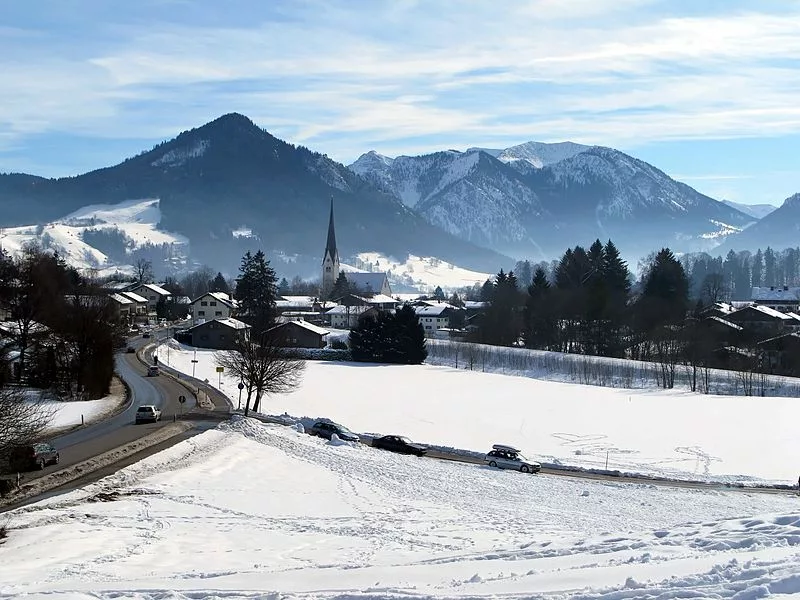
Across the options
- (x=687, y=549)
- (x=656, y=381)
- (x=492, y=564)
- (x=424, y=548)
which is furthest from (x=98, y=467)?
(x=656, y=381)

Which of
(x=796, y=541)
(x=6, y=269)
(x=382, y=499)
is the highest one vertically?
(x=6, y=269)

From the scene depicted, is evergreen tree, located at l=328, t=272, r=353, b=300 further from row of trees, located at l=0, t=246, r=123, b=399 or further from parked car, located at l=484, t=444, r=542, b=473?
parked car, located at l=484, t=444, r=542, b=473

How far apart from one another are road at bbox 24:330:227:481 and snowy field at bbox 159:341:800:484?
11.9ft

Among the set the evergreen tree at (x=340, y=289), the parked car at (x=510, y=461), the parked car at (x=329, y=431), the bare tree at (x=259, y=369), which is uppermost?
the evergreen tree at (x=340, y=289)

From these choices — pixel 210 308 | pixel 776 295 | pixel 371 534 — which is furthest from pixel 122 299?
pixel 776 295

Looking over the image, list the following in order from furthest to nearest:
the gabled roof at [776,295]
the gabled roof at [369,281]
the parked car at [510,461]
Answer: the gabled roof at [369,281] → the gabled roof at [776,295] → the parked car at [510,461]

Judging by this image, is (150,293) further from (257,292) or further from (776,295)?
(776,295)

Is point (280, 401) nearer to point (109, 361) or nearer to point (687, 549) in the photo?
point (109, 361)

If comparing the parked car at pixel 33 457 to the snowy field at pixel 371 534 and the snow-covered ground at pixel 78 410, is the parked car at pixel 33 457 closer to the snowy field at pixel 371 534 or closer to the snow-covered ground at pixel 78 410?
the snowy field at pixel 371 534

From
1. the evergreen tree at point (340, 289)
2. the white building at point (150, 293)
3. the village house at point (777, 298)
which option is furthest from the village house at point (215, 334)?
the village house at point (777, 298)

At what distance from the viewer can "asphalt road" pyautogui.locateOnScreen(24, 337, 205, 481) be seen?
25.9m

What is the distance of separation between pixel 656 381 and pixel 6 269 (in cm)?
4751

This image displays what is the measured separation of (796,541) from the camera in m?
13.0

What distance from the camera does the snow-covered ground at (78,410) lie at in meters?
32.0
